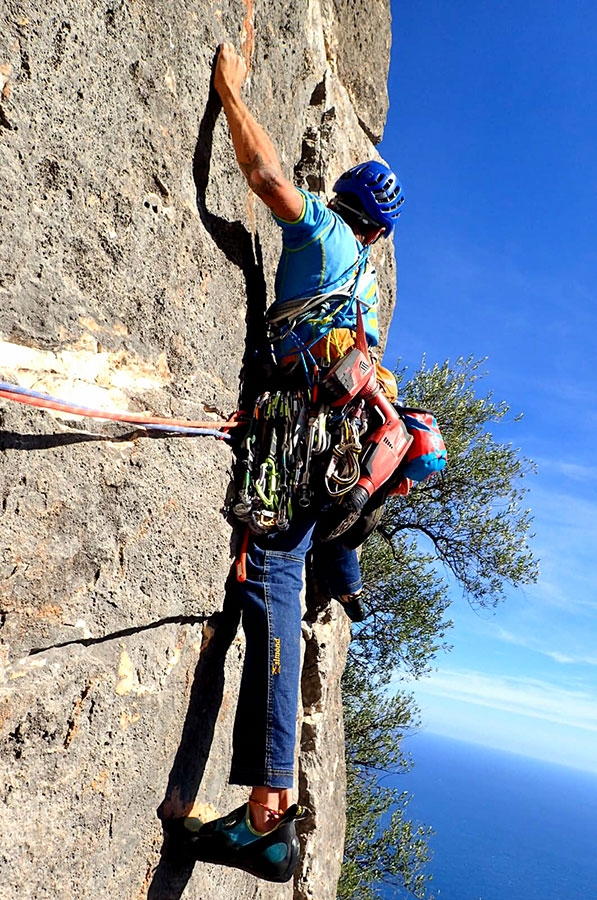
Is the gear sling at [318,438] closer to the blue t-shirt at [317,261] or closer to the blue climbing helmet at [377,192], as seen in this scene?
the blue t-shirt at [317,261]

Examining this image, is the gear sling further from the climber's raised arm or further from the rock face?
the climber's raised arm

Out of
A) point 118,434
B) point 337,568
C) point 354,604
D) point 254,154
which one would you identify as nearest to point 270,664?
point 118,434

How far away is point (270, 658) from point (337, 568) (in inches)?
58.1

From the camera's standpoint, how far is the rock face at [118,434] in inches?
104

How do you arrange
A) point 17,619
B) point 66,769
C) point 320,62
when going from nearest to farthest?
point 17,619
point 66,769
point 320,62

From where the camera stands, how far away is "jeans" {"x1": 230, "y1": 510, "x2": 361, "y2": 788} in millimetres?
3367

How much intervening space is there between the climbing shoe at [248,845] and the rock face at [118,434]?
0.63 feet

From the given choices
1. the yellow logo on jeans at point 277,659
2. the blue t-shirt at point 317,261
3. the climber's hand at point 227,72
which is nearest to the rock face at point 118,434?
the climber's hand at point 227,72

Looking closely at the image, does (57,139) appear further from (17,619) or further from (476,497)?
(476,497)

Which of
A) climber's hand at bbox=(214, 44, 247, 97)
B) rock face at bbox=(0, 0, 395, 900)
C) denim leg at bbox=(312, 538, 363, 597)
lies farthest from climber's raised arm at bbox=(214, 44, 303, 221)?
denim leg at bbox=(312, 538, 363, 597)

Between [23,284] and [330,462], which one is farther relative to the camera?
[330,462]

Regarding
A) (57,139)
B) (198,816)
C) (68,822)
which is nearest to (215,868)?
(198,816)

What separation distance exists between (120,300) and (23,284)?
0.51 metres

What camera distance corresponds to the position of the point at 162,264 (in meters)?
3.32
